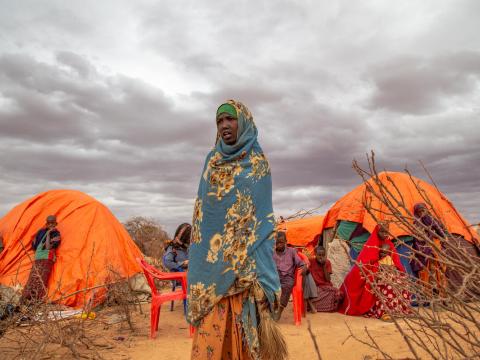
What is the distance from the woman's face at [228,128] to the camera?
8.09ft

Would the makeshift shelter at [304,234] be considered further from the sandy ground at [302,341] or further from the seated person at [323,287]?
the sandy ground at [302,341]

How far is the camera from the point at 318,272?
693 cm

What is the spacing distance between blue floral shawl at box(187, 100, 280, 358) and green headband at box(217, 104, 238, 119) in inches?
1.0

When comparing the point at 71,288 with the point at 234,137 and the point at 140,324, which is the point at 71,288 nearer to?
the point at 140,324

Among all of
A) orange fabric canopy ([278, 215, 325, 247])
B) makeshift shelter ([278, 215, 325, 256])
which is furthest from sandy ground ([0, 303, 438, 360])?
orange fabric canopy ([278, 215, 325, 247])

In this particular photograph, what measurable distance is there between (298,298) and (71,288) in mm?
4037

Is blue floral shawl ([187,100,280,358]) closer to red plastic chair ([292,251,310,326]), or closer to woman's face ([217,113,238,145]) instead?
woman's face ([217,113,238,145])

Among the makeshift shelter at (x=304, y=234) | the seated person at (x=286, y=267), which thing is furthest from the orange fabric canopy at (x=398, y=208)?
the seated person at (x=286, y=267)

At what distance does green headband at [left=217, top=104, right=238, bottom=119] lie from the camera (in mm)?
2492

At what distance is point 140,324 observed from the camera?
5.89 metres

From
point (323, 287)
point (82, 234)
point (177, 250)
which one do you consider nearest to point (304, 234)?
point (323, 287)

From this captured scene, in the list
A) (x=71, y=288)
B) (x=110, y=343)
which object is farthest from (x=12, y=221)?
(x=110, y=343)

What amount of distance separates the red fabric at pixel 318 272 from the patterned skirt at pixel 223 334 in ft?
15.9

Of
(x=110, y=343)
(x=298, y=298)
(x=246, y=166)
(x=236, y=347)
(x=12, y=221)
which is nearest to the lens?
(x=236, y=347)
